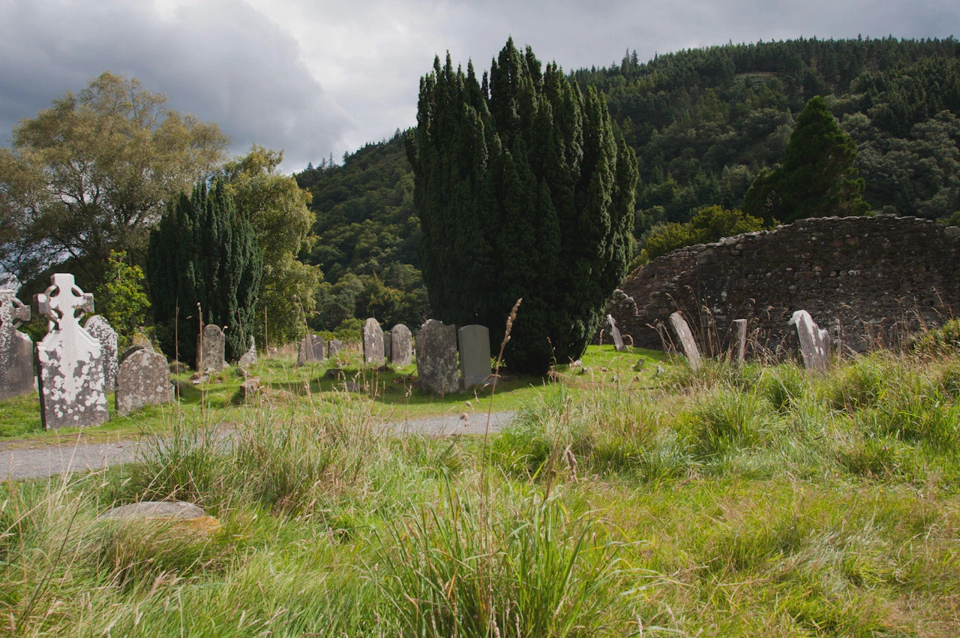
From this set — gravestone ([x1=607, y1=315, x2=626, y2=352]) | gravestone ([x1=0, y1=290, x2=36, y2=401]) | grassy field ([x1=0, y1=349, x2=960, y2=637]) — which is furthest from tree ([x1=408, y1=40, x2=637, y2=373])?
gravestone ([x1=0, y1=290, x2=36, y2=401])

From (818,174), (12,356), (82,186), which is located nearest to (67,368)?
(12,356)

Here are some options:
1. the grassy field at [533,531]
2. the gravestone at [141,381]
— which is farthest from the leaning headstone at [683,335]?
the gravestone at [141,381]

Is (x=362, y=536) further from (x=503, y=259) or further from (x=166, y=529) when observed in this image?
(x=503, y=259)

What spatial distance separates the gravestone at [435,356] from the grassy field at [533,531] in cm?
458

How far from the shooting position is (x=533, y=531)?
186cm

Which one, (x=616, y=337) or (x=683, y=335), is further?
(x=616, y=337)

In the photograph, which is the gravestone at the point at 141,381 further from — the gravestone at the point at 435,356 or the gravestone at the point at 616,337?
the gravestone at the point at 616,337

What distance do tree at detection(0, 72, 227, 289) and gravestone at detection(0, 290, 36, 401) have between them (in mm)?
14845

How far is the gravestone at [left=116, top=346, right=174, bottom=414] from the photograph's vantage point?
7605mm

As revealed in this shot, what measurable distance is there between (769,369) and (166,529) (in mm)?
5662

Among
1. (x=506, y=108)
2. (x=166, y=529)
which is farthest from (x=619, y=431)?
(x=506, y=108)

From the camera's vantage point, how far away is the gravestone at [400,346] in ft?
43.0

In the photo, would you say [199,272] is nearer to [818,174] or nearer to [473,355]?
[473,355]

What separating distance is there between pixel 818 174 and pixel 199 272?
86.8 ft
